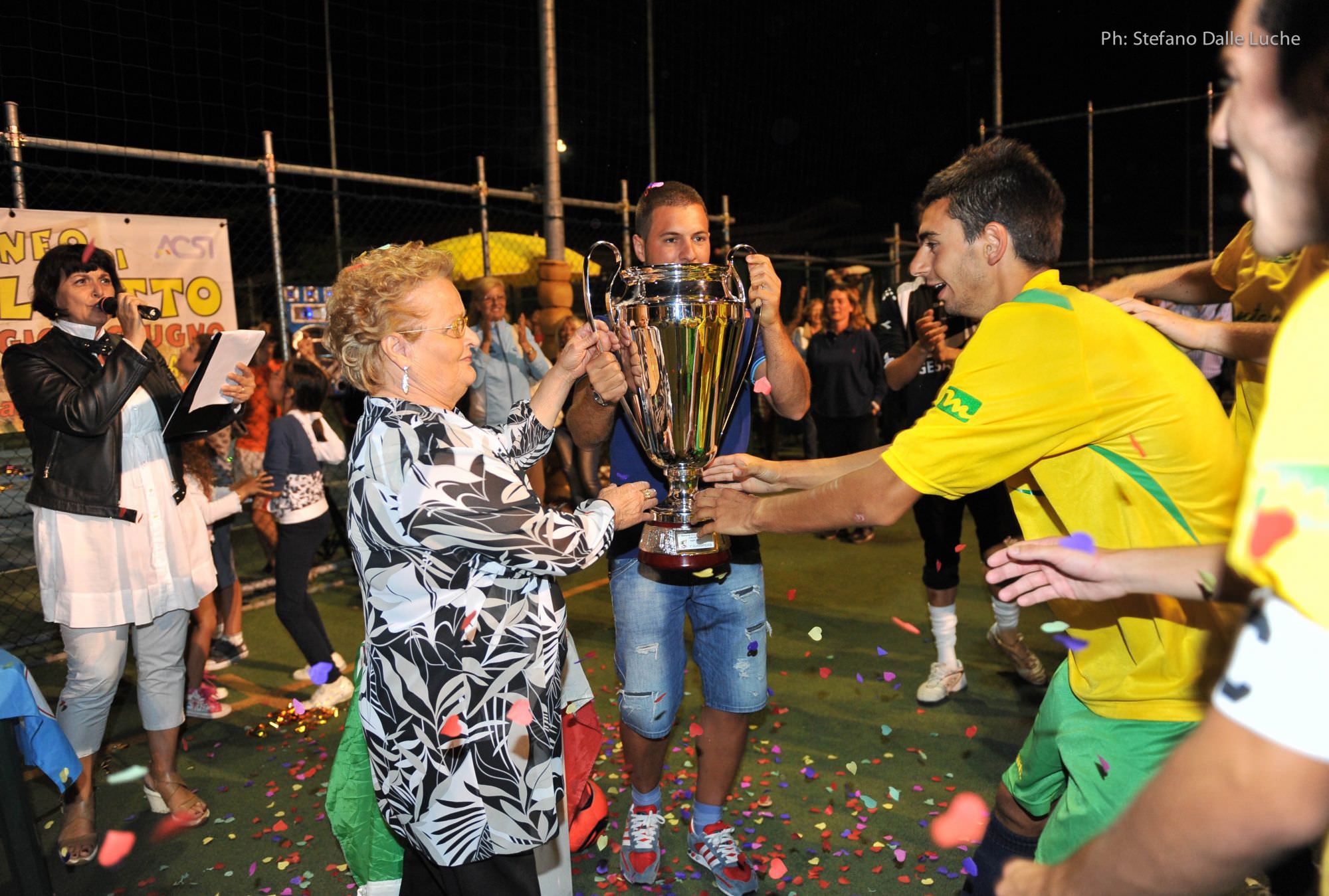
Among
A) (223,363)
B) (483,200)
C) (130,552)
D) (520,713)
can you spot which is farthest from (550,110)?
(520,713)

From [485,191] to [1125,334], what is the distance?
5.89 meters

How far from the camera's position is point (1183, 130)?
12.6 m

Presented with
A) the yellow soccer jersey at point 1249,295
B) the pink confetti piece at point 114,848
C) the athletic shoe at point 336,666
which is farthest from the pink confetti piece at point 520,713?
the athletic shoe at point 336,666

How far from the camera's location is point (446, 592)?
192 cm

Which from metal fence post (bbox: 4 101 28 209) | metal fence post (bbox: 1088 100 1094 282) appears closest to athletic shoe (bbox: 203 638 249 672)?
metal fence post (bbox: 4 101 28 209)

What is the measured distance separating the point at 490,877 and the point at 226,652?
369 centimetres

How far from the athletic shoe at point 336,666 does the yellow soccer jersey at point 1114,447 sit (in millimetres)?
3735

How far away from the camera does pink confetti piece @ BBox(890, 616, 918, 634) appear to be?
5016 mm

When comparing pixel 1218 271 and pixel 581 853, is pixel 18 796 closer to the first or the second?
pixel 581 853

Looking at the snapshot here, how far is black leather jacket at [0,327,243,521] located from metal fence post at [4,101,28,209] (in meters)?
2.17

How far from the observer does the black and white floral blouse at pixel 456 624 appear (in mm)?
1857

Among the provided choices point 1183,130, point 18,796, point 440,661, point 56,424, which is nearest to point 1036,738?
point 440,661

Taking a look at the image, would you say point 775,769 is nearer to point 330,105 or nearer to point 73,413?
point 73,413

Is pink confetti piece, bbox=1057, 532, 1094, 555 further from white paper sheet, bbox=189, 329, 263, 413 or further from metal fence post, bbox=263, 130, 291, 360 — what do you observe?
metal fence post, bbox=263, 130, 291, 360
